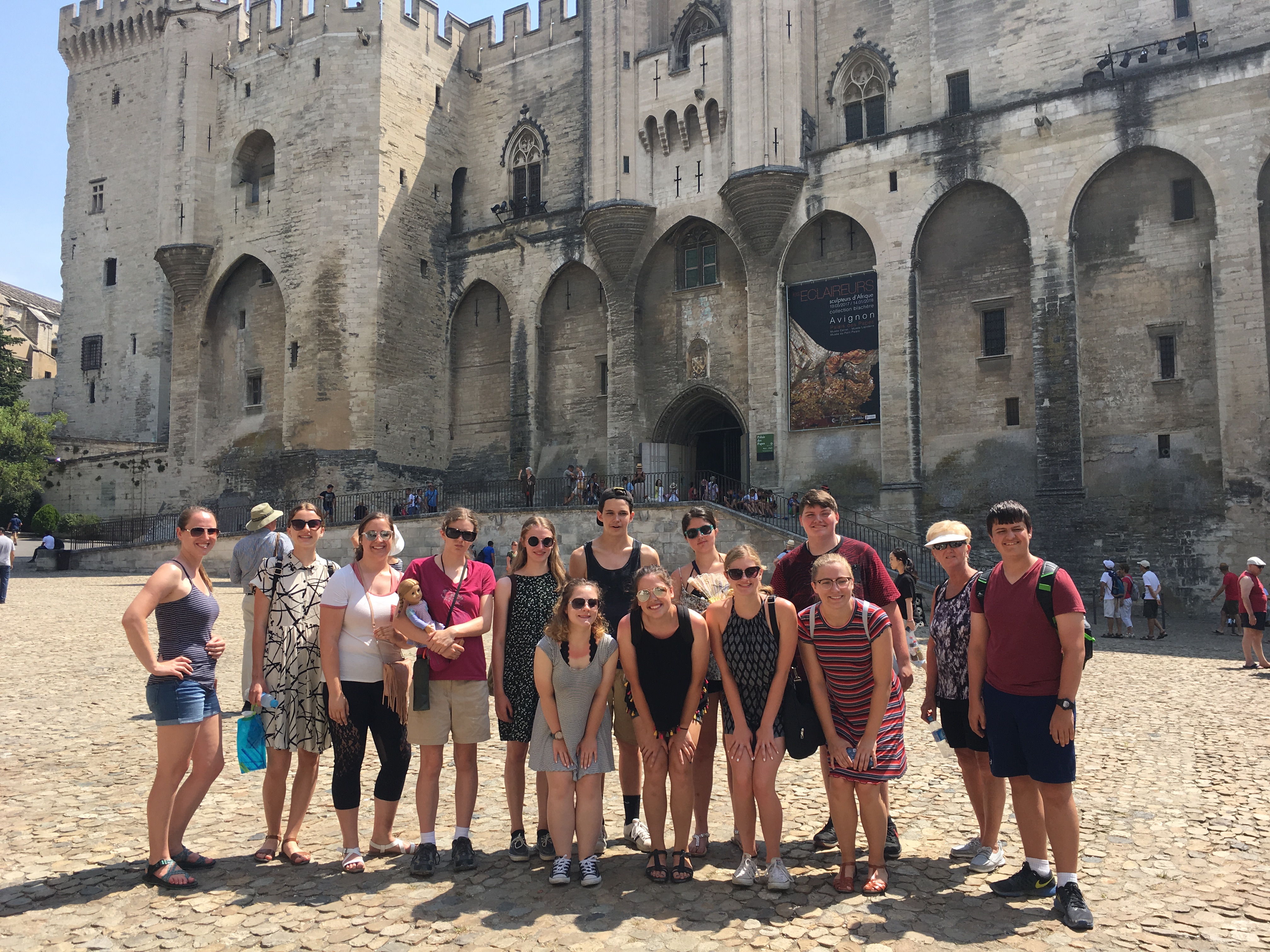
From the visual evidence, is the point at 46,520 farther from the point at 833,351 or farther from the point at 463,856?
the point at 463,856

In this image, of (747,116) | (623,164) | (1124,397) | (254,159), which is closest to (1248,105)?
(1124,397)

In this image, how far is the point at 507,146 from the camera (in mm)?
31031

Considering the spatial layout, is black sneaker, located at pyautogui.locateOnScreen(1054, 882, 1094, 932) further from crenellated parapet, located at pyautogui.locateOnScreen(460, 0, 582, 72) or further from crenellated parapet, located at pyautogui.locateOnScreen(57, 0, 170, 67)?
crenellated parapet, located at pyautogui.locateOnScreen(57, 0, 170, 67)

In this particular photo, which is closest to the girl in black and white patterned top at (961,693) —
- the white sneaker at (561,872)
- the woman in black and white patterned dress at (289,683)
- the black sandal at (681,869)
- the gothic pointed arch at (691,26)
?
the black sandal at (681,869)

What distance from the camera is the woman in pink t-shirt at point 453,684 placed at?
489 centimetres

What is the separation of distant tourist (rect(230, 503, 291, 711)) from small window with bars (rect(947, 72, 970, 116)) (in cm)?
2239

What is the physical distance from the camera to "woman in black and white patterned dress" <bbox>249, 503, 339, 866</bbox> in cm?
506

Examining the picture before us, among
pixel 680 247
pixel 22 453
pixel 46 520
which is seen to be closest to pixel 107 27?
pixel 22 453

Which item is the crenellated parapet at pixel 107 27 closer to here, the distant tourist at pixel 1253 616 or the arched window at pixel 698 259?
the arched window at pixel 698 259

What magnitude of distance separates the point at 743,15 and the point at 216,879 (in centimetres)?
2521

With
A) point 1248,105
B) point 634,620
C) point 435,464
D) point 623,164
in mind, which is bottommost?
point 634,620

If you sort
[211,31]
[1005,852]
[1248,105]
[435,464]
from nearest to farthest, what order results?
[1005,852] → [1248,105] → [435,464] → [211,31]

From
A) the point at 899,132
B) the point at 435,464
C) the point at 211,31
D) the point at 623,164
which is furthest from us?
the point at 211,31

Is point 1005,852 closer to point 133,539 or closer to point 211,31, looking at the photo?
point 133,539
